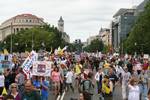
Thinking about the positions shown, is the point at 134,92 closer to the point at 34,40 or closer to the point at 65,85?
the point at 65,85

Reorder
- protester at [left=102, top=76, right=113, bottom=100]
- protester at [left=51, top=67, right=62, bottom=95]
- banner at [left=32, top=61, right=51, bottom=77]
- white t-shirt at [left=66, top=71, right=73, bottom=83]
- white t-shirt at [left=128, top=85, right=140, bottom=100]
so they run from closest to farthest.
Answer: white t-shirt at [left=128, top=85, right=140, bottom=100], banner at [left=32, top=61, right=51, bottom=77], protester at [left=102, top=76, right=113, bottom=100], protester at [left=51, top=67, right=62, bottom=95], white t-shirt at [left=66, top=71, right=73, bottom=83]

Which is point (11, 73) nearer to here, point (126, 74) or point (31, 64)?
point (31, 64)

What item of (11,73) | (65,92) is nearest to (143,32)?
(65,92)

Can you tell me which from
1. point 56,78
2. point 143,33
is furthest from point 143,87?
point 143,33

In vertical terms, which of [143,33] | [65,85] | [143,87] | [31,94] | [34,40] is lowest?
[65,85]

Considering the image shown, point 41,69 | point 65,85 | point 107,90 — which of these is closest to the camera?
point 41,69

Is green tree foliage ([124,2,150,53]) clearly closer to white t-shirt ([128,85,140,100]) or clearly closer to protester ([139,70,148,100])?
protester ([139,70,148,100])

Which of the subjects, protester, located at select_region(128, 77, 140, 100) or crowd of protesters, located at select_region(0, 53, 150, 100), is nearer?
crowd of protesters, located at select_region(0, 53, 150, 100)

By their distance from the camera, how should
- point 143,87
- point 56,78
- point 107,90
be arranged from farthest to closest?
point 56,78 → point 143,87 → point 107,90

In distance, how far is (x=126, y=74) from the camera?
2403 centimetres

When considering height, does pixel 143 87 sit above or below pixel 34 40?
below

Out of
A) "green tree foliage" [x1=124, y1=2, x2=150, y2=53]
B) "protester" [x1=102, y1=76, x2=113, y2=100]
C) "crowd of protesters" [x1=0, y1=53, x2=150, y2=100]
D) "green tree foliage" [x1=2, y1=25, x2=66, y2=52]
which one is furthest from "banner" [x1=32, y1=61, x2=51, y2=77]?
"green tree foliage" [x1=2, y1=25, x2=66, y2=52]

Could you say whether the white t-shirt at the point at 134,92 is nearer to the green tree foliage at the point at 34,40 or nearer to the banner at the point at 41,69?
the banner at the point at 41,69

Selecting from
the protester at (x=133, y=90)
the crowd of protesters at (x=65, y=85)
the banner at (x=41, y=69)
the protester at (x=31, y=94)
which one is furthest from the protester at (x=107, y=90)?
the protester at (x=31, y=94)
